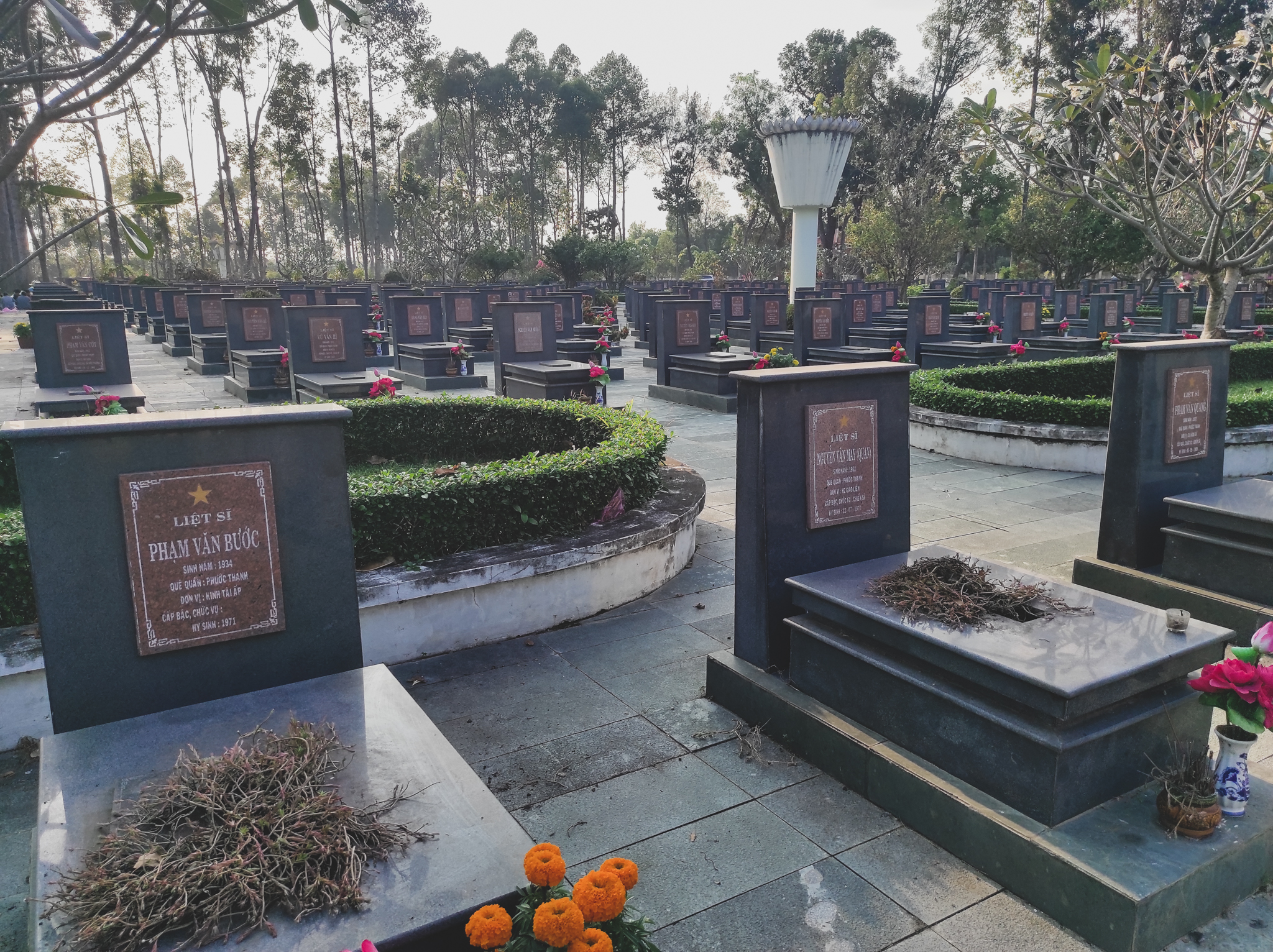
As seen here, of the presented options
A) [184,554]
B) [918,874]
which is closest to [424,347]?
[184,554]

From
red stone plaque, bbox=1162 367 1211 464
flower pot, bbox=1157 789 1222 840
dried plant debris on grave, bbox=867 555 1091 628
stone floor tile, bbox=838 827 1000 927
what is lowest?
stone floor tile, bbox=838 827 1000 927

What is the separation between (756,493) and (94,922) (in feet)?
10.2

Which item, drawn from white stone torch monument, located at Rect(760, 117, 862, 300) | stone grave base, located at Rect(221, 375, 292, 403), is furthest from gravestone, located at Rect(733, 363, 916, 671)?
white stone torch monument, located at Rect(760, 117, 862, 300)

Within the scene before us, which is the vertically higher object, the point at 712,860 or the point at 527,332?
the point at 527,332

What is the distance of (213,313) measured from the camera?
20.5 m

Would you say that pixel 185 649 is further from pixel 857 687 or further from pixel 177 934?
pixel 857 687

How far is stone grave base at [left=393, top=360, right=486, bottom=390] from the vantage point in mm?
17203

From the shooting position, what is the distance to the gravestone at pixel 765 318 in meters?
20.0

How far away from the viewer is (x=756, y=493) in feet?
14.3

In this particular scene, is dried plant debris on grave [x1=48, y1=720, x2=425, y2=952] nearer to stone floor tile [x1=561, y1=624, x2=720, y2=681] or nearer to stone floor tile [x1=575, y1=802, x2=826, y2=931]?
stone floor tile [x1=575, y1=802, x2=826, y2=931]

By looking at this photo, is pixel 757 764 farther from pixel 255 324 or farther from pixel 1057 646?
pixel 255 324

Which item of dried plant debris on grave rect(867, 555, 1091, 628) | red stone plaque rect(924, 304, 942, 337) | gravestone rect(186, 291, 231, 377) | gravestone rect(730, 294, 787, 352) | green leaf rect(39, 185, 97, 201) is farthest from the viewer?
gravestone rect(730, 294, 787, 352)

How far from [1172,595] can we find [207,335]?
20127 millimetres

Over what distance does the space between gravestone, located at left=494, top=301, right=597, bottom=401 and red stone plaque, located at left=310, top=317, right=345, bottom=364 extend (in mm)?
2396
